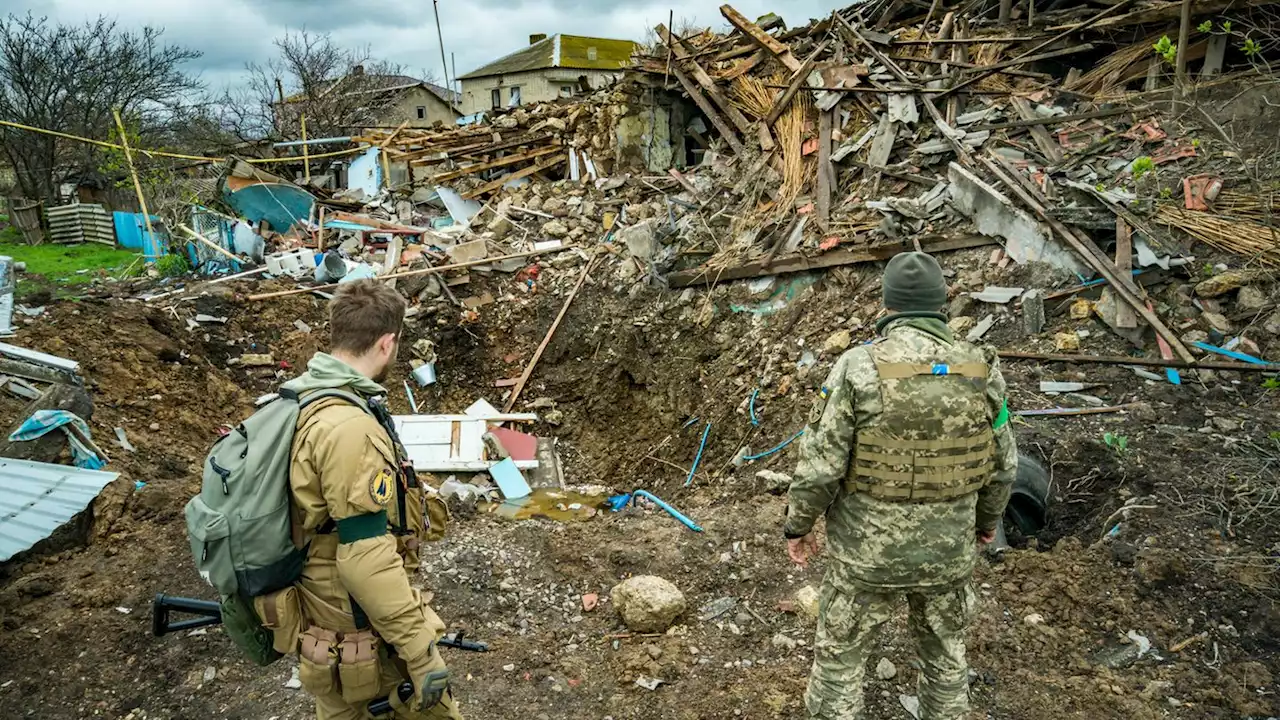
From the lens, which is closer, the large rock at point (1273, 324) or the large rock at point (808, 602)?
the large rock at point (808, 602)

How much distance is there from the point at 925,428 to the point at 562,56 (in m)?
35.7

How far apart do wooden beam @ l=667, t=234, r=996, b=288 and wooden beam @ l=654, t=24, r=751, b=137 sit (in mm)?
2827

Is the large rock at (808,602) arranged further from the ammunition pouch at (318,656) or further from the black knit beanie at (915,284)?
the ammunition pouch at (318,656)

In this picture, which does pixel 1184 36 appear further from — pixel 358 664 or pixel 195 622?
pixel 195 622

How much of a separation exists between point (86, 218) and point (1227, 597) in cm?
2342

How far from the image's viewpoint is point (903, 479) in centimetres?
232

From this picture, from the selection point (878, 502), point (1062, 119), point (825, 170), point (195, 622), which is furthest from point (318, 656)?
point (1062, 119)

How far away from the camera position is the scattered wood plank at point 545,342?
27.6ft

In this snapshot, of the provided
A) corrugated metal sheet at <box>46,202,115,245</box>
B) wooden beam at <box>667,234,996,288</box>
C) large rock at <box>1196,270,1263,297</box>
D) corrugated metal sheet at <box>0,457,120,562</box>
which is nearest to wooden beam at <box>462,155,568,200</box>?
wooden beam at <box>667,234,996,288</box>

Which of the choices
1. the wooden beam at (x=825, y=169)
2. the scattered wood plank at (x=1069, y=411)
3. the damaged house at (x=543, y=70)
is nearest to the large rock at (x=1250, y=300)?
the scattered wood plank at (x=1069, y=411)

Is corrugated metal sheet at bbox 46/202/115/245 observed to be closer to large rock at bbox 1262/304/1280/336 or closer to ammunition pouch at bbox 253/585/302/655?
ammunition pouch at bbox 253/585/302/655

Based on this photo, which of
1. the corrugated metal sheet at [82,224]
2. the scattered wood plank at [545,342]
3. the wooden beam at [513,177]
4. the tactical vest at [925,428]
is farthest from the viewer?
the corrugated metal sheet at [82,224]

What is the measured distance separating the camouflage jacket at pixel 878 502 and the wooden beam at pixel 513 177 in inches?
439

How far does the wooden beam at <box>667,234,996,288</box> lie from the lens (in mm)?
6309
